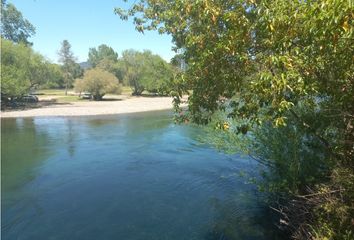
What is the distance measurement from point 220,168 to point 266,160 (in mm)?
6897

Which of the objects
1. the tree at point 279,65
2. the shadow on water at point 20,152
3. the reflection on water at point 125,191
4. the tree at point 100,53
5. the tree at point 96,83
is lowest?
the shadow on water at point 20,152

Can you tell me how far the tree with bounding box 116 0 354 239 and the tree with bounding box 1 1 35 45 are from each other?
69.1m

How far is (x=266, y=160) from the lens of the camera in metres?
12.3

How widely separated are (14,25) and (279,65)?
252 ft

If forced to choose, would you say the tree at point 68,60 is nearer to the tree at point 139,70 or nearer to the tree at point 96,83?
the tree at point 139,70

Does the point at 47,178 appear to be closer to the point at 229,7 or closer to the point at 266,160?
the point at 266,160

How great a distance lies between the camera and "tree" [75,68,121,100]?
204ft

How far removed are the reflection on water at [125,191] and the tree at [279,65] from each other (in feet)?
15.2

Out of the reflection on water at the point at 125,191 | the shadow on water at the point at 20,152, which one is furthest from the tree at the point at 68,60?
the reflection on water at the point at 125,191

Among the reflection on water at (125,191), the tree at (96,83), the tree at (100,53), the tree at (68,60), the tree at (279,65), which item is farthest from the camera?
the tree at (100,53)

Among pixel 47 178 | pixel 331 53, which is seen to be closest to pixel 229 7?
pixel 331 53

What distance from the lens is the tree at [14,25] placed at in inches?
2636

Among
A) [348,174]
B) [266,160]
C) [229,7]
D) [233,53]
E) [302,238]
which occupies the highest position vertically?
[229,7]

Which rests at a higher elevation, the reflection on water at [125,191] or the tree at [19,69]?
the tree at [19,69]
